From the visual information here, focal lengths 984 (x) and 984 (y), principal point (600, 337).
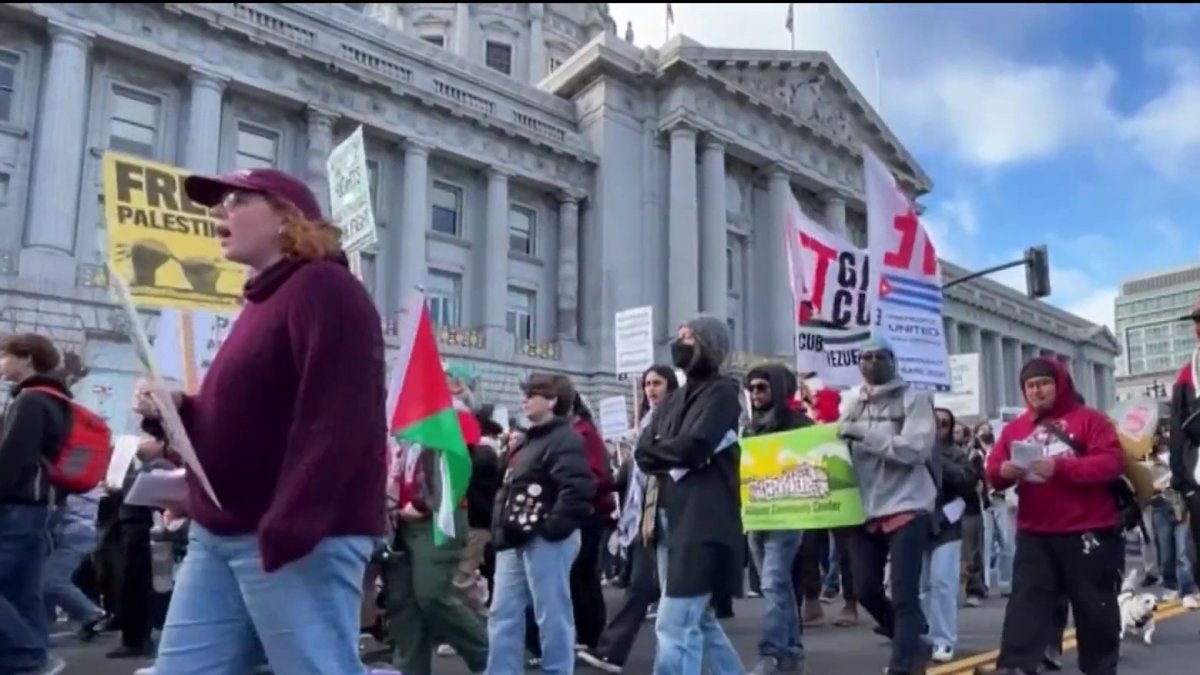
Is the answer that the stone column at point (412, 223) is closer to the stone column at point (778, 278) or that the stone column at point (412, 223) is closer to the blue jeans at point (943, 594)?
the stone column at point (778, 278)

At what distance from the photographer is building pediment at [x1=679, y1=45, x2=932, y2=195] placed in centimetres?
3691

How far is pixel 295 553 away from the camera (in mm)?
2195

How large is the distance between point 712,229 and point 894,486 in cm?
3085

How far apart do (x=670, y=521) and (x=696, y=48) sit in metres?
32.8

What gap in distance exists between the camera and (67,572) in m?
7.82

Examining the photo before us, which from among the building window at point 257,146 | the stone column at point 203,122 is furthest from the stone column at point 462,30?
the stone column at point 203,122

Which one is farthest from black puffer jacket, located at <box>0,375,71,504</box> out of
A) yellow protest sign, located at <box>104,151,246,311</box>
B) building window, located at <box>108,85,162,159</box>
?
building window, located at <box>108,85,162,159</box>

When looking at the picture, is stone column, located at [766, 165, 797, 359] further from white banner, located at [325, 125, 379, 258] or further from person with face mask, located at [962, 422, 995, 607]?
white banner, located at [325, 125, 379, 258]

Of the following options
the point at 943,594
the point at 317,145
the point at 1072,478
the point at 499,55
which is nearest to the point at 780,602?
the point at 943,594

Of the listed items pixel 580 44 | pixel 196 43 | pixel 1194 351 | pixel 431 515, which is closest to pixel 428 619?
pixel 431 515

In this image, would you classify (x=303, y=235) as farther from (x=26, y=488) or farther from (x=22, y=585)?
(x=22, y=585)

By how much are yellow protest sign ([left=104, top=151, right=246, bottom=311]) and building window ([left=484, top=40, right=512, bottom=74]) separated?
49841mm

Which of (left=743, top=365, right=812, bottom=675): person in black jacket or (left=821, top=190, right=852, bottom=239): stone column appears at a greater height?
(left=821, top=190, right=852, bottom=239): stone column

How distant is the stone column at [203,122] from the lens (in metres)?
25.4
